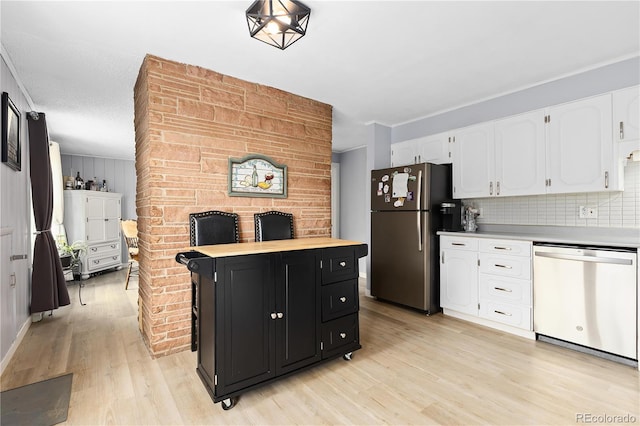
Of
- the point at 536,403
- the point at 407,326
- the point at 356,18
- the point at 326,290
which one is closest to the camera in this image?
the point at 536,403

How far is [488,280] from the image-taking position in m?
3.20

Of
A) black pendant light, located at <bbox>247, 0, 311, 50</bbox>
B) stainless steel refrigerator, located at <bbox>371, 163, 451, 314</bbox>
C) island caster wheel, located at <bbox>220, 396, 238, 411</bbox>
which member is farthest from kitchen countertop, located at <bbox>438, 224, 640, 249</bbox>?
island caster wheel, located at <bbox>220, 396, 238, 411</bbox>

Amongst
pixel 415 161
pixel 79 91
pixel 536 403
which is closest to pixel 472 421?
pixel 536 403

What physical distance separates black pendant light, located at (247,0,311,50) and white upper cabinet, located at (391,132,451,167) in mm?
2402

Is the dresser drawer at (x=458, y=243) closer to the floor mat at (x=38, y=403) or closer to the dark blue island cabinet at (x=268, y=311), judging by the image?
the dark blue island cabinet at (x=268, y=311)

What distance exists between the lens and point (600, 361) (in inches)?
97.0

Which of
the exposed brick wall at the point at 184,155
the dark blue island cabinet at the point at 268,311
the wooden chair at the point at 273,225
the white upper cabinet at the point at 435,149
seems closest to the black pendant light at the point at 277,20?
the exposed brick wall at the point at 184,155

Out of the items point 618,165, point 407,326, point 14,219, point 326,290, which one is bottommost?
point 407,326

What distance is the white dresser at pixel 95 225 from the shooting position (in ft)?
18.1

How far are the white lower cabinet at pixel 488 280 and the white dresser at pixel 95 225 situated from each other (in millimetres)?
5845

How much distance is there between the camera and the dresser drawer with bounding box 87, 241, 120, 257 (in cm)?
567

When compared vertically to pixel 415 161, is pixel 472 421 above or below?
below

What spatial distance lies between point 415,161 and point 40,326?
4625mm

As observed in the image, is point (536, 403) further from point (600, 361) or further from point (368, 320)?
point (368, 320)
